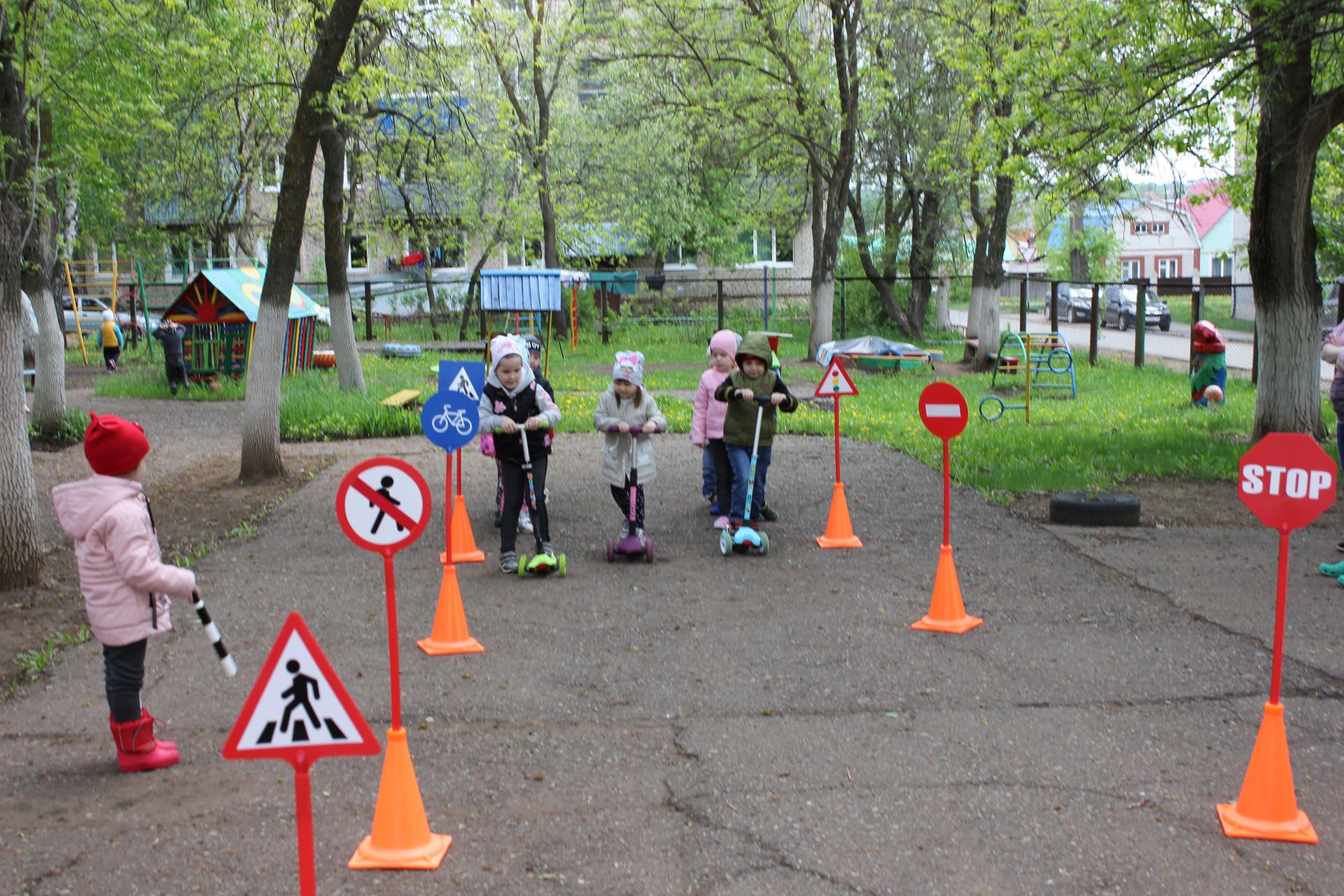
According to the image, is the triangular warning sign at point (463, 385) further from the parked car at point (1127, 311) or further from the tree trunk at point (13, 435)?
the parked car at point (1127, 311)

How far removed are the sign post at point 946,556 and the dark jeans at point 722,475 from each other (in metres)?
2.37

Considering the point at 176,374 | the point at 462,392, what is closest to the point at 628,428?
the point at 462,392

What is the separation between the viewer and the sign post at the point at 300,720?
356 centimetres

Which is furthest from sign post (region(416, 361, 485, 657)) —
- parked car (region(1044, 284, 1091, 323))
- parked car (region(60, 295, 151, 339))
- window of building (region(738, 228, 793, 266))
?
parked car (region(1044, 284, 1091, 323))

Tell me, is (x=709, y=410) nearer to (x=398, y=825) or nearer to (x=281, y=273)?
(x=281, y=273)

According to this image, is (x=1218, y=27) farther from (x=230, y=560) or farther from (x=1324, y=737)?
(x=230, y=560)

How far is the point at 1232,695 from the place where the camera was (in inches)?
236

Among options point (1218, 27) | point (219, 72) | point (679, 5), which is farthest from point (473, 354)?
point (1218, 27)

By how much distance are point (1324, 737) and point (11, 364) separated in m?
8.06

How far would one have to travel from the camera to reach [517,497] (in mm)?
8438

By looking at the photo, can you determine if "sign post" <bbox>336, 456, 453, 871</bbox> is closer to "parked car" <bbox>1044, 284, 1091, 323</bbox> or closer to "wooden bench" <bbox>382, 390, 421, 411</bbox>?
"wooden bench" <bbox>382, 390, 421, 411</bbox>

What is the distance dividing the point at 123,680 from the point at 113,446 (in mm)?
969

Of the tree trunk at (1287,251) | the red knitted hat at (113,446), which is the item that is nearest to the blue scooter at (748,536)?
the red knitted hat at (113,446)

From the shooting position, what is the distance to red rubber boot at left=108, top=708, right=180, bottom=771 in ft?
16.6
